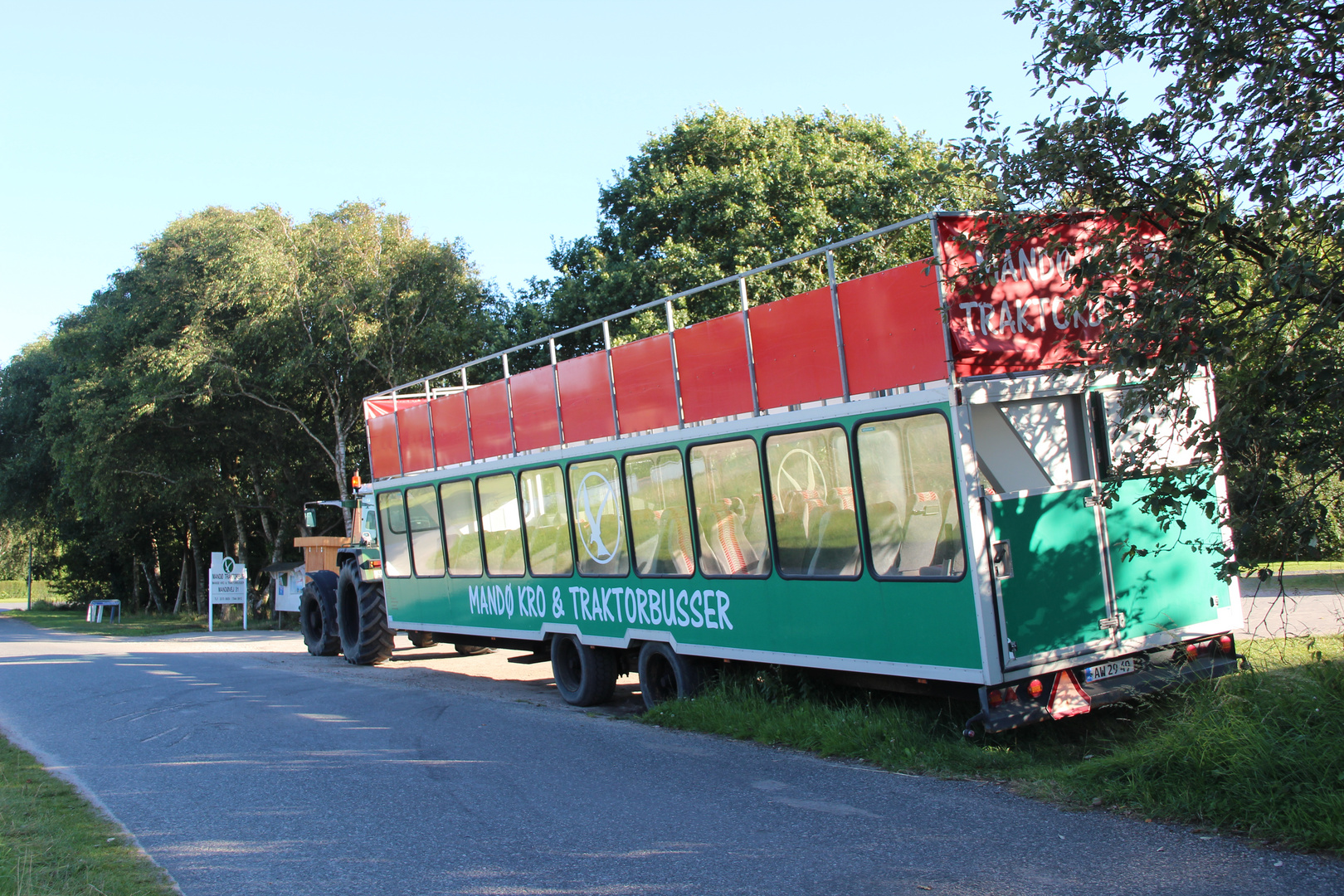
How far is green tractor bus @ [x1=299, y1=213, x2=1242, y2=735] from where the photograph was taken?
689 centimetres

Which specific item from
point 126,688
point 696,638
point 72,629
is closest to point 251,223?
point 72,629

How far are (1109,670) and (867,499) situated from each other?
6.74 ft

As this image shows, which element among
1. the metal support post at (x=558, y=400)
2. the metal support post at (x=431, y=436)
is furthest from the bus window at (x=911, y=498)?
the metal support post at (x=431, y=436)

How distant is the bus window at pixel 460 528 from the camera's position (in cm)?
1291

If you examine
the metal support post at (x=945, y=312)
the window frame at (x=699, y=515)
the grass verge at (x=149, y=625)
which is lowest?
the grass verge at (x=149, y=625)

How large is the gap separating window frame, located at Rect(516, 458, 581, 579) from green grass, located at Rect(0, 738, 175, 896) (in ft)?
16.0

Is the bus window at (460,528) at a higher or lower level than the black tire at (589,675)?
higher

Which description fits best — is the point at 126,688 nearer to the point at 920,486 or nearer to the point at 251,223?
the point at 920,486

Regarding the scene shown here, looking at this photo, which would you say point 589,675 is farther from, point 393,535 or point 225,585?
point 225,585

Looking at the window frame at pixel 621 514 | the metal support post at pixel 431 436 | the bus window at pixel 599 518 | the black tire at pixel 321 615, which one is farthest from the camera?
the black tire at pixel 321 615

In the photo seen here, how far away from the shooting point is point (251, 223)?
31656 millimetres

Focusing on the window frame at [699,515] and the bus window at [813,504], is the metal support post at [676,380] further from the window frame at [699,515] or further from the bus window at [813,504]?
the bus window at [813,504]

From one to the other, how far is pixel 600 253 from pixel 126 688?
49.1ft

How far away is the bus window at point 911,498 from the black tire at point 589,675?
431cm
